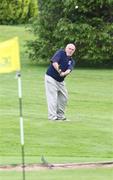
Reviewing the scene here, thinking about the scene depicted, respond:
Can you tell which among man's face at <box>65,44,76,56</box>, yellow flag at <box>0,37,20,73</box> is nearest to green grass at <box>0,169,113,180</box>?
yellow flag at <box>0,37,20,73</box>

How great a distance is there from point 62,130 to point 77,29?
64.5 ft

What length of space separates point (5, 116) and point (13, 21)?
36111 mm

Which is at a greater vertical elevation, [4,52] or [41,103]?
[4,52]

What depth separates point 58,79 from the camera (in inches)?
665

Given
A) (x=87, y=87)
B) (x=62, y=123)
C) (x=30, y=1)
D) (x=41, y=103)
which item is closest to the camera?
(x=62, y=123)

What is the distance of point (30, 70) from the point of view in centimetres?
3466

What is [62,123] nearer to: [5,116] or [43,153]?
[5,116]

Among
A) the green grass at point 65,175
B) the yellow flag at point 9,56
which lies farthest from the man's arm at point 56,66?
the yellow flag at point 9,56

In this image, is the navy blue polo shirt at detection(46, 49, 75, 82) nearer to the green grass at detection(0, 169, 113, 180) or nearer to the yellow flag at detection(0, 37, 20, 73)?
the green grass at detection(0, 169, 113, 180)

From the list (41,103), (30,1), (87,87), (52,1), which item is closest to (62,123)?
(41,103)

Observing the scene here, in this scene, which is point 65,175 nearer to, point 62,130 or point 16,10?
point 62,130

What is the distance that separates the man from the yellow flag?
23.5ft

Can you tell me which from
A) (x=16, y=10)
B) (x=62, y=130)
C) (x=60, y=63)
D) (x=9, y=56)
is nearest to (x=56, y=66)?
(x=60, y=63)

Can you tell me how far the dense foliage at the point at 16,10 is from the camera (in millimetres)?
50406
